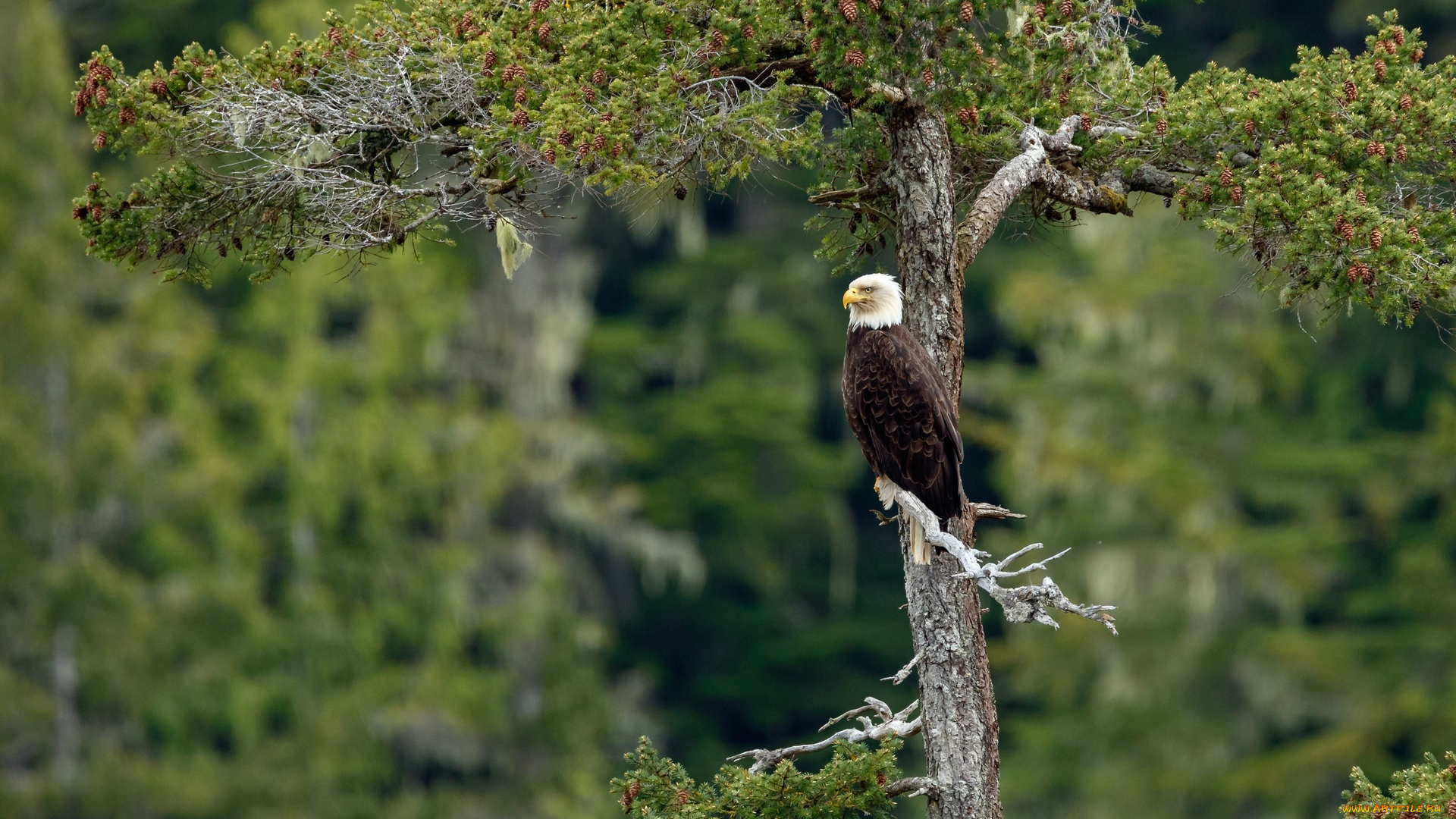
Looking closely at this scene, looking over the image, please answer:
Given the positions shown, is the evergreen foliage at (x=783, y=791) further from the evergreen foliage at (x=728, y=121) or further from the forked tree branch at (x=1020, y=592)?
the evergreen foliage at (x=728, y=121)

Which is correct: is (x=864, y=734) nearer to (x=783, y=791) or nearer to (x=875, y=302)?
(x=783, y=791)

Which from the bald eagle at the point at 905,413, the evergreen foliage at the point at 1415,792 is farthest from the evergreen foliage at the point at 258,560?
the evergreen foliage at the point at 1415,792

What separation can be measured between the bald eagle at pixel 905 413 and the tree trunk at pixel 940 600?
9cm

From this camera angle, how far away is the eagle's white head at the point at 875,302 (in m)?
6.75

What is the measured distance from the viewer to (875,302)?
6.84 metres

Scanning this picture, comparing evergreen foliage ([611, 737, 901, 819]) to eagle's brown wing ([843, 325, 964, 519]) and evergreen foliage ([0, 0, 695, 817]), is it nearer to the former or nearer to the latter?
eagle's brown wing ([843, 325, 964, 519])

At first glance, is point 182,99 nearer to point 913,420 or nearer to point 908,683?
point 913,420

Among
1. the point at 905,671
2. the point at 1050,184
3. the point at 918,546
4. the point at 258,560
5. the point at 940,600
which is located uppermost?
the point at 258,560

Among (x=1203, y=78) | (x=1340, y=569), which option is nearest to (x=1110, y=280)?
(x=1340, y=569)

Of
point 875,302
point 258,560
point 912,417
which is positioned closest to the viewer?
point 912,417

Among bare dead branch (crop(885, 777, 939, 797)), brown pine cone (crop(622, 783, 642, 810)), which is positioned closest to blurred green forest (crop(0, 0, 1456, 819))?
bare dead branch (crop(885, 777, 939, 797))

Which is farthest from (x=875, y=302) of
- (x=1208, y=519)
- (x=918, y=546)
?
(x=1208, y=519)

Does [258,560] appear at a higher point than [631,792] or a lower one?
higher

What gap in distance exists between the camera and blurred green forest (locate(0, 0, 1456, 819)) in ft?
60.8
